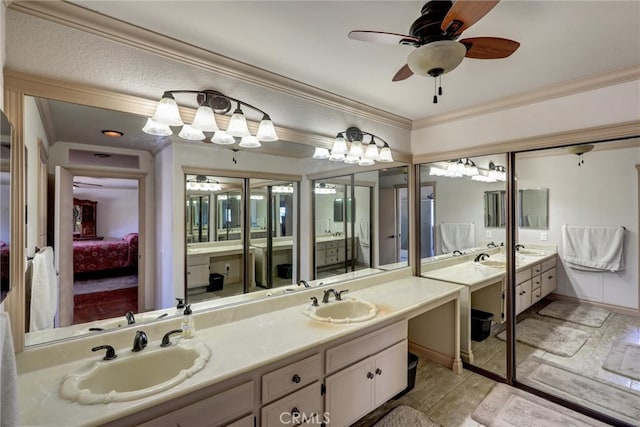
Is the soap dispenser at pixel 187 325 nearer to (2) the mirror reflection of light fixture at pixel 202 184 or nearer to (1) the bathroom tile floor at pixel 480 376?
(2) the mirror reflection of light fixture at pixel 202 184

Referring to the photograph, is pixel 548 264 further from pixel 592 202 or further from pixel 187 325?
pixel 187 325

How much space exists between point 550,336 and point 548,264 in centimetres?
70

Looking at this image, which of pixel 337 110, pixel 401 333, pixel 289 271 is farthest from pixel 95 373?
pixel 337 110

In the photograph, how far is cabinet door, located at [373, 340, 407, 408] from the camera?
6.61 feet

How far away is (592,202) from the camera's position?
8.78 feet

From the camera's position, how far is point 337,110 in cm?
258

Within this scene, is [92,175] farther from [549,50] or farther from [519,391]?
[519,391]

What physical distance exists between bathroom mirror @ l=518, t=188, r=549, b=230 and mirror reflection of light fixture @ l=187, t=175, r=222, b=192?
2609 mm

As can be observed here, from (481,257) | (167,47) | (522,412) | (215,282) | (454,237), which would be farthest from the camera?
(454,237)

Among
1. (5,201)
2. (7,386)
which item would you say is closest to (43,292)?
(5,201)

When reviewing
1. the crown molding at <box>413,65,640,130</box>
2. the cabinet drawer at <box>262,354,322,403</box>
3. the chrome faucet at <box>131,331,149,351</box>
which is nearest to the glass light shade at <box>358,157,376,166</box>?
the crown molding at <box>413,65,640,130</box>

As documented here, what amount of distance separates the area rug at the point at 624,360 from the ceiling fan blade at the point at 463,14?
3.08 metres

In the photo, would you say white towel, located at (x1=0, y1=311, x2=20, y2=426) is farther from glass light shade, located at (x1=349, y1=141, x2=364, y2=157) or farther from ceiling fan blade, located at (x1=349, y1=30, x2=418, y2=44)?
glass light shade, located at (x1=349, y1=141, x2=364, y2=157)

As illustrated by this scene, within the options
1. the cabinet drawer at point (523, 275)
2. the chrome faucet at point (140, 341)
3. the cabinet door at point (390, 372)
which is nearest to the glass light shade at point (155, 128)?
the chrome faucet at point (140, 341)
